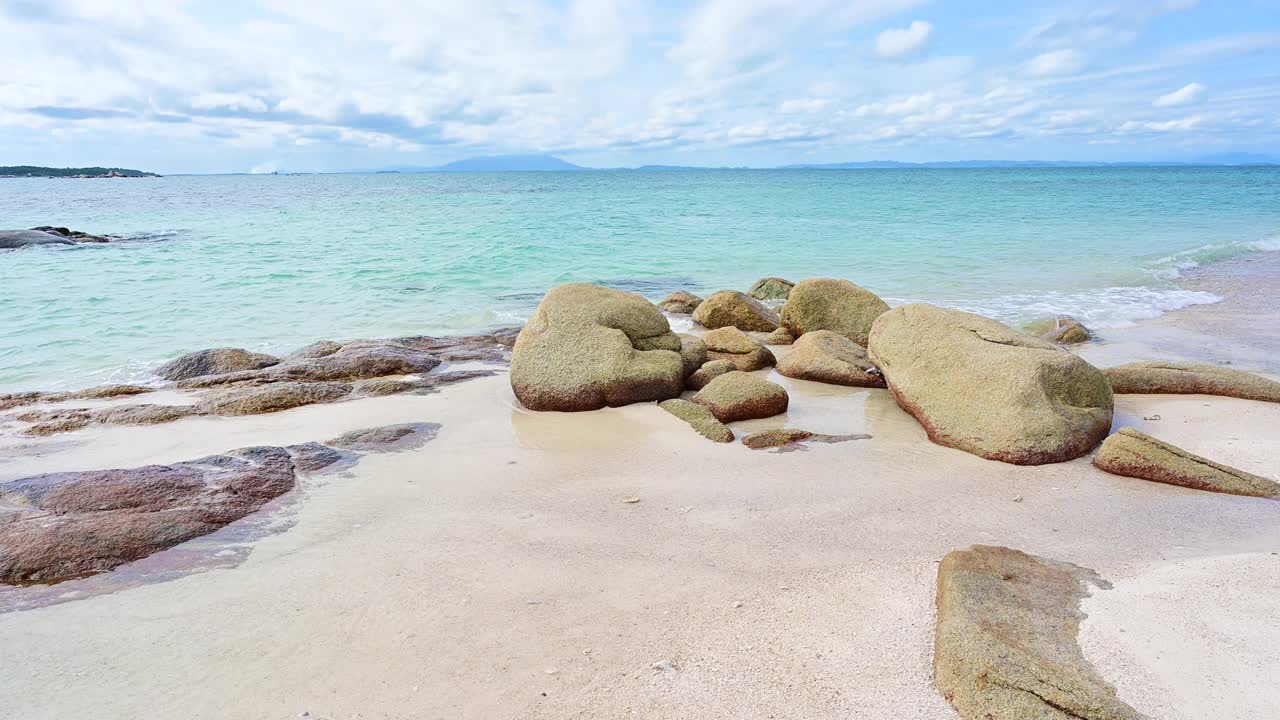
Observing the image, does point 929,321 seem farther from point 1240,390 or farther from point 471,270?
point 471,270

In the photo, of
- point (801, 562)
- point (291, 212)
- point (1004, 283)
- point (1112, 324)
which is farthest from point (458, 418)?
point (291, 212)

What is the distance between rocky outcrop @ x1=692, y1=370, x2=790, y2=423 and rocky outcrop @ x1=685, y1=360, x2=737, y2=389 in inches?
25.7

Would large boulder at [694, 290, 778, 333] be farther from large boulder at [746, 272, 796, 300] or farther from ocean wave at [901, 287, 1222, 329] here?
ocean wave at [901, 287, 1222, 329]

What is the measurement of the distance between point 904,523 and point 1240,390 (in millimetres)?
4558

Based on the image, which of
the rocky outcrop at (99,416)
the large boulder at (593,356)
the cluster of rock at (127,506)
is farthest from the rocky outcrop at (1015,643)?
the rocky outcrop at (99,416)

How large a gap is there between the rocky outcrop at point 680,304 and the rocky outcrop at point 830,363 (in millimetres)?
4108

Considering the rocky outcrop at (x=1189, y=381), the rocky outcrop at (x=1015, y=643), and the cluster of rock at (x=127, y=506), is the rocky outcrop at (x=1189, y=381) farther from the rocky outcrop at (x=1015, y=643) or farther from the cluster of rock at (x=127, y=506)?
the cluster of rock at (x=127, y=506)

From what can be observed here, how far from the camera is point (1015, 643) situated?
288cm

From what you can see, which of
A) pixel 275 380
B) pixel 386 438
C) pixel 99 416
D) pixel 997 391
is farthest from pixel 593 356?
pixel 99 416

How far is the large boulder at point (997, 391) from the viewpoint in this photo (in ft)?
17.3

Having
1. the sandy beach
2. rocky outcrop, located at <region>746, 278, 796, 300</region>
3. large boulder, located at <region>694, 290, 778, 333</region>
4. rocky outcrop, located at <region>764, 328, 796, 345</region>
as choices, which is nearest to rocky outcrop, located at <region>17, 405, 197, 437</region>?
the sandy beach

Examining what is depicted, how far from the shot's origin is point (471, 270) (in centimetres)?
1694

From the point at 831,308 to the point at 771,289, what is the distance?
4065 mm

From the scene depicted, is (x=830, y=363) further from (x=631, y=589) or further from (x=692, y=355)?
(x=631, y=589)
